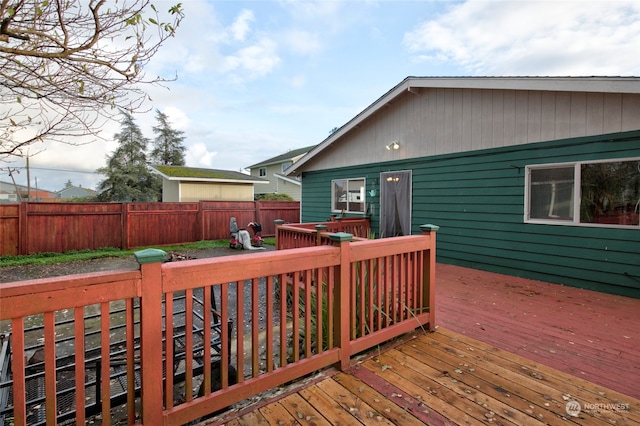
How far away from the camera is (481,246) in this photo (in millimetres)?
6043

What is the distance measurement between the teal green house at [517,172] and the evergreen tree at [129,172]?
758 inches

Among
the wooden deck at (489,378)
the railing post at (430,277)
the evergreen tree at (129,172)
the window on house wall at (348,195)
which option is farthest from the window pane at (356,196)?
the evergreen tree at (129,172)

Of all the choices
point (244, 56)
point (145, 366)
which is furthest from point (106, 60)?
point (244, 56)

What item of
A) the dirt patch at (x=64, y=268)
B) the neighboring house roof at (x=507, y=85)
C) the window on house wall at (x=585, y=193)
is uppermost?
the neighboring house roof at (x=507, y=85)

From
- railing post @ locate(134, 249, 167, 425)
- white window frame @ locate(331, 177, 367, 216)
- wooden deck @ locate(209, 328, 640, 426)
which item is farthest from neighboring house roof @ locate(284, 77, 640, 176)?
railing post @ locate(134, 249, 167, 425)

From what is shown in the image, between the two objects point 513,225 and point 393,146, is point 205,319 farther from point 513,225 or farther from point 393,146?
point 393,146

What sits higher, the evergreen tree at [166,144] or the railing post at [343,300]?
the evergreen tree at [166,144]

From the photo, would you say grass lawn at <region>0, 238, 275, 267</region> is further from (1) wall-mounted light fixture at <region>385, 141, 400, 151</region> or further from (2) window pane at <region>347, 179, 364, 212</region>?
(1) wall-mounted light fixture at <region>385, 141, 400, 151</region>

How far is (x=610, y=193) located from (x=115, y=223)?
11820 millimetres

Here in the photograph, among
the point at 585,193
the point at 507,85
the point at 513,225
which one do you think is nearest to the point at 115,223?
the point at 513,225

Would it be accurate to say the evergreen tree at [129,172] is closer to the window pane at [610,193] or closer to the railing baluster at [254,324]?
the railing baluster at [254,324]

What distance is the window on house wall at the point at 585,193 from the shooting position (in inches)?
172

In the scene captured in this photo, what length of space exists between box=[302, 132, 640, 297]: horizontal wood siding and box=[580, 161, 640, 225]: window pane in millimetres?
159

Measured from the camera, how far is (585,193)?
4.71m
